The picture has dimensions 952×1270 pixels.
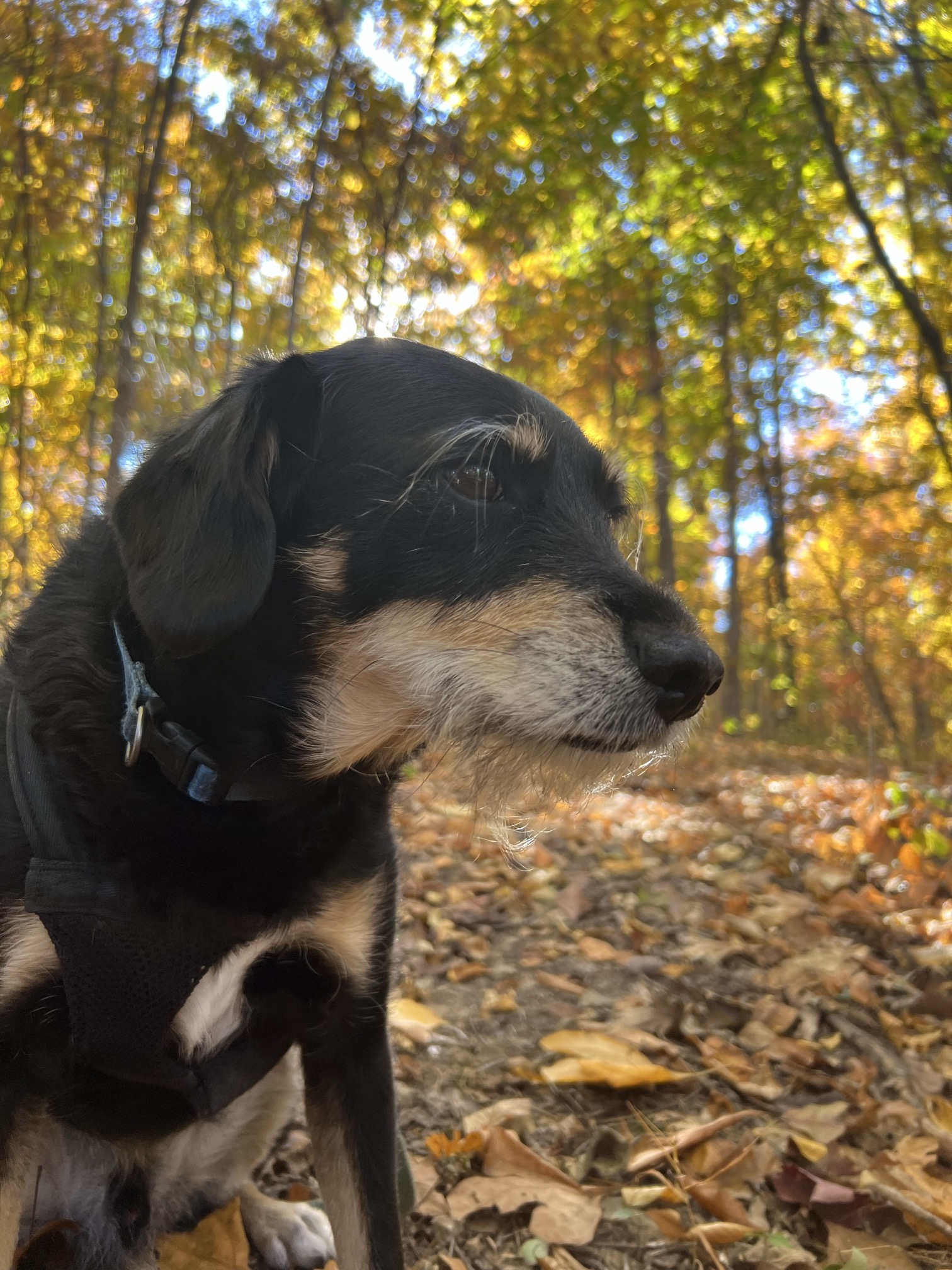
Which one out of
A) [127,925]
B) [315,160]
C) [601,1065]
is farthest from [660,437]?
[127,925]

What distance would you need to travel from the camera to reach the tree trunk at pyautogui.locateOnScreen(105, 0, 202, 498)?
591cm

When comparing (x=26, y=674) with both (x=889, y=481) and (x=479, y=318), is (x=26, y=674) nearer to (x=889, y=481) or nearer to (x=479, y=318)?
(x=479, y=318)

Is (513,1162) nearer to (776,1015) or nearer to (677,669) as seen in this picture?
(776,1015)

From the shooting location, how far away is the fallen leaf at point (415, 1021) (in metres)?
3.38

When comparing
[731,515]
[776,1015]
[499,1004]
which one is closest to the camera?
[776,1015]

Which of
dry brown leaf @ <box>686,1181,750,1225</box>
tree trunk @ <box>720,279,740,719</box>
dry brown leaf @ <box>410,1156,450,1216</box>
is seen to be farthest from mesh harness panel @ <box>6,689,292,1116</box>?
tree trunk @ <box>720,279,740,719</box>

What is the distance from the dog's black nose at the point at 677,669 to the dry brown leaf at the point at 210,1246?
5.60 ft

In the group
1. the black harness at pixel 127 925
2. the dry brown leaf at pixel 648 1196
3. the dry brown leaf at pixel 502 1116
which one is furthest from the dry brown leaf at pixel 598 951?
the black harness at pixel 127 925

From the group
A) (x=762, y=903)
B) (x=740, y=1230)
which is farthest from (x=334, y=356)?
(x=762, y=903)

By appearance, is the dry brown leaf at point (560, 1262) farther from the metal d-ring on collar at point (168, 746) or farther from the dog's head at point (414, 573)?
the metal d-ring on collar at point (168, 746)

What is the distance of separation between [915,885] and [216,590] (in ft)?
13.5

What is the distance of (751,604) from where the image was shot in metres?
29.8

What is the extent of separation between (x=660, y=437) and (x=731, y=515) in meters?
3.23

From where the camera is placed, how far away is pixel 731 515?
18594 millimetres
